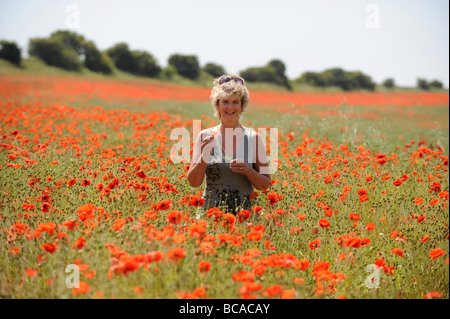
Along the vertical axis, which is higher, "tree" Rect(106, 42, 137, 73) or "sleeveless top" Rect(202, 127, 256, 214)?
"tree" Rect(106, 42, 137, 73)

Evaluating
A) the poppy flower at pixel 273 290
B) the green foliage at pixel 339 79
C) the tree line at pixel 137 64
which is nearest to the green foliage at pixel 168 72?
the tree line at pixel 137 64

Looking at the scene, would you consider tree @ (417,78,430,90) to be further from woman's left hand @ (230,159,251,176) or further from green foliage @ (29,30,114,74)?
woman's left hand @ (230,159,251,176)

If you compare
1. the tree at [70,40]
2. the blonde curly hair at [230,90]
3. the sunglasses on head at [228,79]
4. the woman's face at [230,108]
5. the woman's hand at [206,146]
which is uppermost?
the tree at [70,40]

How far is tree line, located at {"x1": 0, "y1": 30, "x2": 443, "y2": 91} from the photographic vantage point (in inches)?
1047

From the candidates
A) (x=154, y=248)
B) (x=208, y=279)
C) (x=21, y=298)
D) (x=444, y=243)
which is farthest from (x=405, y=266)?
(x=21, y=298)

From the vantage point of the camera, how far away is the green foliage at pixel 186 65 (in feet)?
109

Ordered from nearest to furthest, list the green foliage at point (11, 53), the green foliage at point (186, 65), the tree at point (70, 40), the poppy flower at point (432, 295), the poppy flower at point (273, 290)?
the poppy flower at point (273, 290)
the poppy flower at point (432, 295)
the green foliage at point (11, 53)
the tree at point (70, 40)
the green foliage at point (186, 65)

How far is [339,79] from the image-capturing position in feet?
124

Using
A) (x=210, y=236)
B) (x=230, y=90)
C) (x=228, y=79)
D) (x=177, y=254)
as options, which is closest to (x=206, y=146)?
(x=230, y=90)

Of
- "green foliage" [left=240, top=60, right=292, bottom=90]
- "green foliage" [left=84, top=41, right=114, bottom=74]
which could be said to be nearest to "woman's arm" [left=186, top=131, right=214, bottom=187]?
"green foliage" [left=84, top=41, right=114, bottom=74]

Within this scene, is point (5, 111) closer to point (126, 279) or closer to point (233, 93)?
point (233, 93)

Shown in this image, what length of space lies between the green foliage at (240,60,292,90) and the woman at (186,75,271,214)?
28.8 m

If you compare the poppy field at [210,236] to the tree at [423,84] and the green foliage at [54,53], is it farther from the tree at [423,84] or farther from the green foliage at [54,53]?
the tree at [423,84]

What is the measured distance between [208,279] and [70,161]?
2.88 m
